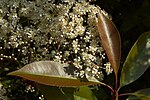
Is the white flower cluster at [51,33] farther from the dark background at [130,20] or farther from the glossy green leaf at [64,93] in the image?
the dark background at [130,20]

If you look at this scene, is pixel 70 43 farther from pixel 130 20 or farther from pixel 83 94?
pixel 130 20

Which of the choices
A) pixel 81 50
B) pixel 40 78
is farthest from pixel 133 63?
pixel 40 78

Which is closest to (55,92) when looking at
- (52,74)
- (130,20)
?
(52,74)

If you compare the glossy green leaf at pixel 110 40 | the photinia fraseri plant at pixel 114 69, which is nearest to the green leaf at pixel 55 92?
the photinia fraseri plant at pixel 114 69

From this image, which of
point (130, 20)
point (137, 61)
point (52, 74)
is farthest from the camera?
point (130, 20)

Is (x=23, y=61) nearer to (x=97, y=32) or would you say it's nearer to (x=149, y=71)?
(x=97, y=32)

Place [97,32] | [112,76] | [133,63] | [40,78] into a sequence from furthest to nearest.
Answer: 1. [112,76]
2. [97,32]
3. [133,63]
4. [40,78]
